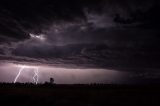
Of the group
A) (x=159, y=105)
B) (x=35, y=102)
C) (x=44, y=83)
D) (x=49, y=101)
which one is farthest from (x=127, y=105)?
(x=44, y=83)

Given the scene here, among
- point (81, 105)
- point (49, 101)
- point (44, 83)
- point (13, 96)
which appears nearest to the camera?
point (81, 105)

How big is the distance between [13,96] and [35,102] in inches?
479

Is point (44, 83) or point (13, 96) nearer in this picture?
point (13, 96)

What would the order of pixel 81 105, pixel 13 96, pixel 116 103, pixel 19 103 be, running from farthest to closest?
pixel 13 96 < pixel 19 103 < pixel 116 103 < pixel 81 105

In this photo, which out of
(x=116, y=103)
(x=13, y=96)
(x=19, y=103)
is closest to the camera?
(x=116, y=103)

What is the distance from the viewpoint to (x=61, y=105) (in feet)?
134

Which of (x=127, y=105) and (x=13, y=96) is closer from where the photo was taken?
(x=127, y=105)

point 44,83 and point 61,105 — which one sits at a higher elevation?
point 44,83

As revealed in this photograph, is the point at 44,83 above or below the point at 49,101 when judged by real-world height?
above

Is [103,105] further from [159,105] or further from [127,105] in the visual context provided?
[159,105]

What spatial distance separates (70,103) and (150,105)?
14477 mm

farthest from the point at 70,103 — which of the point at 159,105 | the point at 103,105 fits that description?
the point at 159,105

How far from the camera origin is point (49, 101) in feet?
151

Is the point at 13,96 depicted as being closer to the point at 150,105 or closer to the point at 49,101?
the point at 49,101
